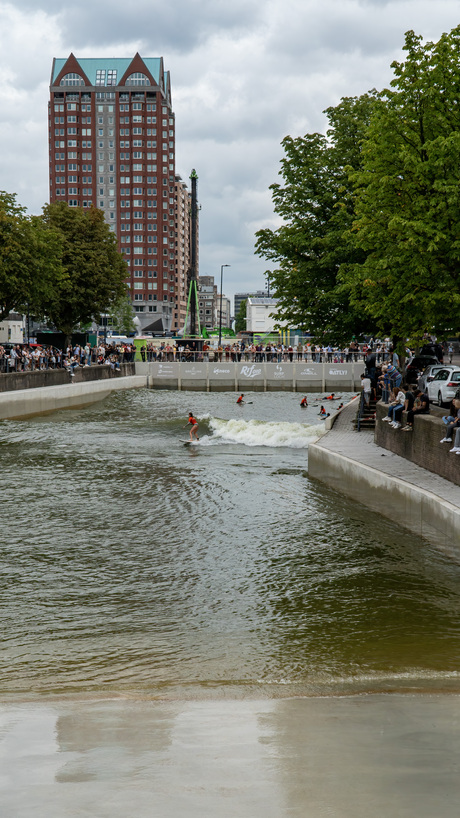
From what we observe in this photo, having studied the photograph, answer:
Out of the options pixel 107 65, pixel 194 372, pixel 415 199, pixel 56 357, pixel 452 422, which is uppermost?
pixel 107 65

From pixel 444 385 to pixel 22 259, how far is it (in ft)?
105

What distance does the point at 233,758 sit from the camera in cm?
578

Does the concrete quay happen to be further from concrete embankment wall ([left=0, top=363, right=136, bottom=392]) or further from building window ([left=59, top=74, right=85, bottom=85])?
building window ([left=59, top=74, right=85, bottom=85])

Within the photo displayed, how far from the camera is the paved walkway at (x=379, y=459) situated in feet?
48.9

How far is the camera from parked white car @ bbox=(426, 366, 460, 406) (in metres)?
26.1

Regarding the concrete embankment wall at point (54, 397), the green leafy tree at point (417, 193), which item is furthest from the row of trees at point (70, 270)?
the green leafy tree at point (417, 193)

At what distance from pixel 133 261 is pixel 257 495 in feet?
457

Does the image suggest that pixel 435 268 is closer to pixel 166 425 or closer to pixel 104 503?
pixel 104 503

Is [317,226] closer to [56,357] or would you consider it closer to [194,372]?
[56,357]

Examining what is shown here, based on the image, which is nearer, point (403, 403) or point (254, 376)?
point (403, 403)

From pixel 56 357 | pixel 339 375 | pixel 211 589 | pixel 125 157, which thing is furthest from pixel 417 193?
pixel 125 157

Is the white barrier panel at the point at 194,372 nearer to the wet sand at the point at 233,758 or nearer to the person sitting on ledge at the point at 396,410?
the person sitting on ledge at the point at 396,410

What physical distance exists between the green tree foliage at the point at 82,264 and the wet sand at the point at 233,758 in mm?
58561

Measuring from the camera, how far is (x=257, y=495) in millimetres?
18969
